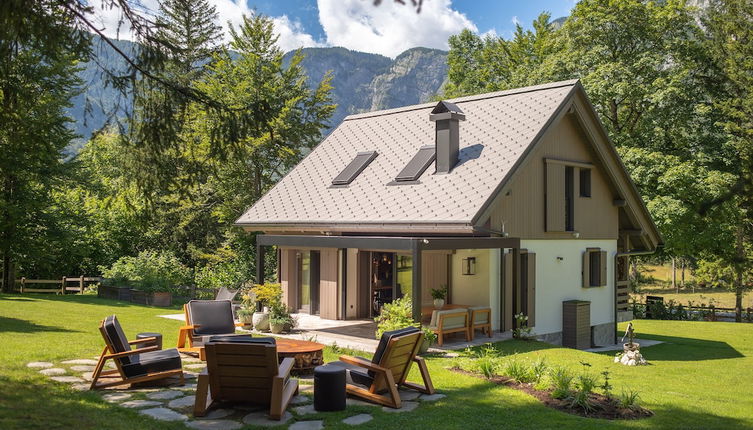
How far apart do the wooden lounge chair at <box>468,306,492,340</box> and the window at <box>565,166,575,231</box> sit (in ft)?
13.6

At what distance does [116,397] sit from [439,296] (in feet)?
30.1

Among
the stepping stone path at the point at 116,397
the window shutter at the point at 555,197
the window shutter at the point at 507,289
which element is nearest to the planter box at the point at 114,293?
the window shutter at the point at 507,289

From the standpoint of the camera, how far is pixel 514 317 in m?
15.9

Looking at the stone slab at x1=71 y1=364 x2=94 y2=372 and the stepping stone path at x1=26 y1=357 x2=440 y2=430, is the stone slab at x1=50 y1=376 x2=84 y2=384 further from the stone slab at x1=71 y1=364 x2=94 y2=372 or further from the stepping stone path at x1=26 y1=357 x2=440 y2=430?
the stone slab at x1=71 y1=364 x2=94 y2=372

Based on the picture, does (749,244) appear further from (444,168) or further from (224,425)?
(224,425)

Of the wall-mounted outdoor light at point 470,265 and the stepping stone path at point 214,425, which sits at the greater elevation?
the wall-mounted outdoor light at point 470,265

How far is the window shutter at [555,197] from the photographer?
659 inches

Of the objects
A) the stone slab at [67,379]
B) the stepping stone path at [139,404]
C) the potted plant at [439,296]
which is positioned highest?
the potted plant at [439,296]

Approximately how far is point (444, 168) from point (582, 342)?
5.98 metres

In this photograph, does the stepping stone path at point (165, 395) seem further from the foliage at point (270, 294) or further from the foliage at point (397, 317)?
the foliage at point (270, 294)

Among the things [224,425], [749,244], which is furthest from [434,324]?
[749,244]

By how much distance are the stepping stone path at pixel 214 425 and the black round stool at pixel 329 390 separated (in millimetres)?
1018

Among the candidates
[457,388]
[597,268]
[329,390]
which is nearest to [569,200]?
[597,268]

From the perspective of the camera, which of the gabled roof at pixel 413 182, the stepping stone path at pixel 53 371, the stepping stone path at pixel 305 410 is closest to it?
the stepping stone path at pixel 305 410
